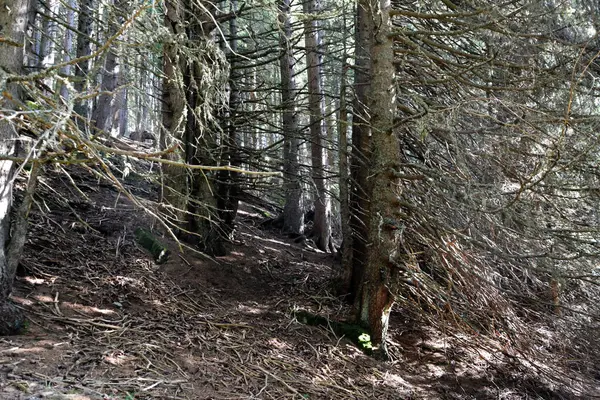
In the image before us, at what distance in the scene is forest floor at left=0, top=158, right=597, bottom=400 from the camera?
13.6 feet

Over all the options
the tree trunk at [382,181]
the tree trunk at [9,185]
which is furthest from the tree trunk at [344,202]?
the tree trunk at [9,185]

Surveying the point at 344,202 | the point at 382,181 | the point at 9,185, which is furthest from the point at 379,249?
the point at 9,185

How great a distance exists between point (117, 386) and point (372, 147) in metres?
4.03

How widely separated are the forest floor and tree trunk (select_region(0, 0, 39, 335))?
27cm

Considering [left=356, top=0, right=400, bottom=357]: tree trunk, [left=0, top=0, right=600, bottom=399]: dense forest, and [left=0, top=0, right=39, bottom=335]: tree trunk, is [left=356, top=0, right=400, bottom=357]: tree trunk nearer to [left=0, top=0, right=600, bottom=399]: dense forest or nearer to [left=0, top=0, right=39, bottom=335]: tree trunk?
[left=0, top=0, right=600, bottom=399]: dense forest

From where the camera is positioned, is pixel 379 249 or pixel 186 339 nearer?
pixel 186 339

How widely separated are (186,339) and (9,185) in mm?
2384

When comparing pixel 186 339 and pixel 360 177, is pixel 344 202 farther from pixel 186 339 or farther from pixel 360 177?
pixel 186 339

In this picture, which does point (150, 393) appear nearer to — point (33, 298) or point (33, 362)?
point (33, 362)

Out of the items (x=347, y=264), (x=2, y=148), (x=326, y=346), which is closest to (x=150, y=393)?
(x=2, y=148)

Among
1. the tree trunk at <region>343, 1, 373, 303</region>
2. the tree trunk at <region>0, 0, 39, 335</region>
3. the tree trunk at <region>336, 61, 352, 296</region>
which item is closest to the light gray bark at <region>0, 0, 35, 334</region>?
the tree trunk at <region>0, 0, 39, 335</region>

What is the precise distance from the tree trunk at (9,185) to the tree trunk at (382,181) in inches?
152

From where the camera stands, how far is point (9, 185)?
4270 mm

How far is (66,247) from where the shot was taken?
6.24 m
